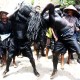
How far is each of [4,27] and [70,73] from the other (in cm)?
259

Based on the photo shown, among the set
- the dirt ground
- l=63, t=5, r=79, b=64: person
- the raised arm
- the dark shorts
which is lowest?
the dirt ground

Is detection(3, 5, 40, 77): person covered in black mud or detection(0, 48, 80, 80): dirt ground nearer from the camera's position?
detection(3, 5, 40, 77): person covered in black mud

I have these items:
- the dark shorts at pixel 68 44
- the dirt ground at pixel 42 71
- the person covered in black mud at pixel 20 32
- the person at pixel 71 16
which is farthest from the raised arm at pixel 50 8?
the dirt ground at pixel 42 71

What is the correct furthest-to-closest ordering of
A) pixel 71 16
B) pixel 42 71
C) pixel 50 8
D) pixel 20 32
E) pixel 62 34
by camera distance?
pixel 71 16 → pixel 42 71 → pixel 20 32 → pixel 62 34 → pixel 50 8

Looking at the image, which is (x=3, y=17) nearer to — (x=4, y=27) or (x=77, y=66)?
(x=4, y=27)

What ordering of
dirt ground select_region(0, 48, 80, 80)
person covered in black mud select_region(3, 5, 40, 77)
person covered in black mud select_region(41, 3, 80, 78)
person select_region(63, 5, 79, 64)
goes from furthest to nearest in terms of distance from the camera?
person select_region(63, 5, 79, 64) → dirt ground select_region(0, 48, 80, 80) → person covered in black mud select_region(3, 5, 40, 77) → person covered in black mud select_region(41, 3, 80, 78)

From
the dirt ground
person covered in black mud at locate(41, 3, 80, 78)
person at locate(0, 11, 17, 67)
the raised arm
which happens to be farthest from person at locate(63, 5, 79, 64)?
person at locate(0, 11, 17, 67)

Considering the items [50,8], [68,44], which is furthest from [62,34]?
[50,8]

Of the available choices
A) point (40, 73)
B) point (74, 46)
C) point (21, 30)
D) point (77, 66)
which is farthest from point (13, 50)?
point (77, 66)

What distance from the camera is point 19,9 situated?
7383mm

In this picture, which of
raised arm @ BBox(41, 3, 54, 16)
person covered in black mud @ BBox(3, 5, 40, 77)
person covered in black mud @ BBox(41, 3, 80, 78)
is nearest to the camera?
raised arm @ BBox(41, 3, 54, 16)

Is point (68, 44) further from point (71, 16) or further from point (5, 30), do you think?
point (5, 30)

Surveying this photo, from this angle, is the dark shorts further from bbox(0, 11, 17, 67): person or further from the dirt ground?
bbox(0, 11, 17, 67): person

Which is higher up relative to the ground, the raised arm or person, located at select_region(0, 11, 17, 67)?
the raised arm
